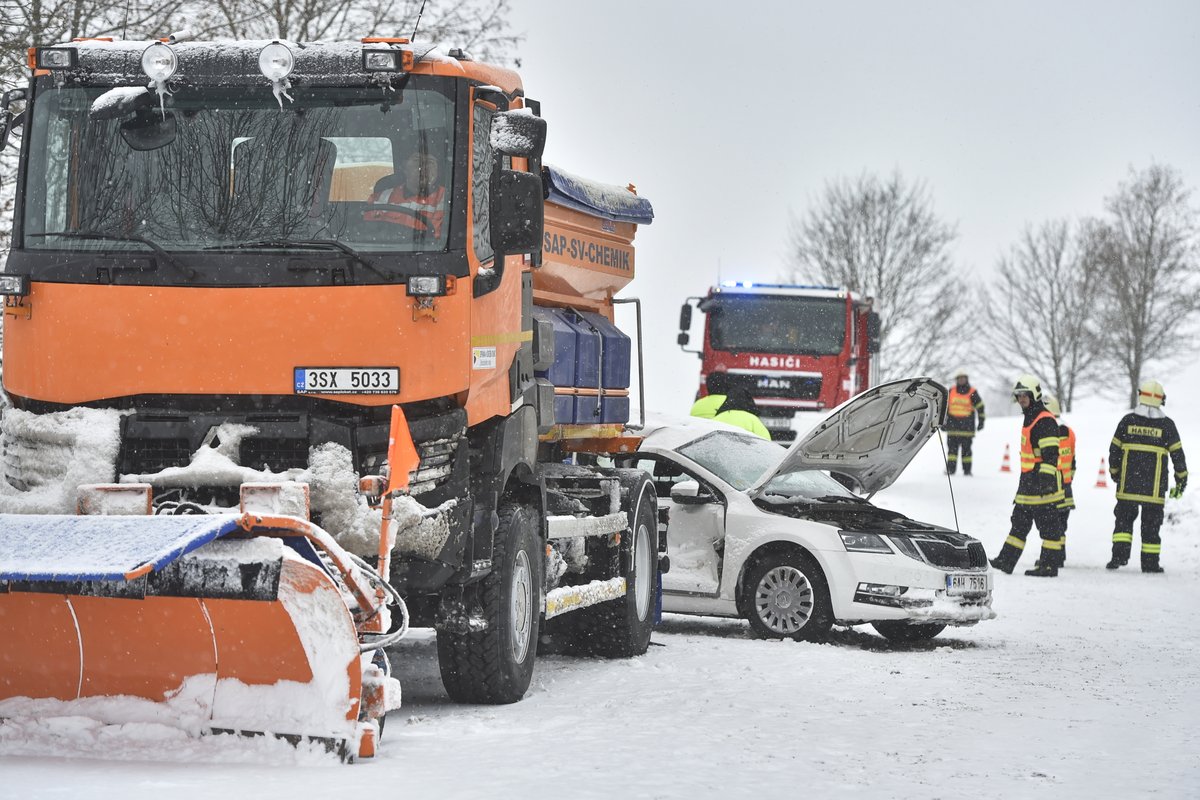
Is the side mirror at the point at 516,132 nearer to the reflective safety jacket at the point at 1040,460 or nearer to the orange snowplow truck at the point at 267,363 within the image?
A: the orange snowplow truck at the point at 267,363

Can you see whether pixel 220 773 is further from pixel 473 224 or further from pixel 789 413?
pixel 789 413

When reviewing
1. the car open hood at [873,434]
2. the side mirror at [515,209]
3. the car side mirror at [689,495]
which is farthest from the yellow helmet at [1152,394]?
the side mirror at [515,209]

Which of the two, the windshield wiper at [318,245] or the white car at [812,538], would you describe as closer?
the windshield wiper at [318,245]

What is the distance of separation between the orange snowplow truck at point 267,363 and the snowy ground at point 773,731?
0.34 meters

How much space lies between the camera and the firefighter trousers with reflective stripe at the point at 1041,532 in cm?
1628

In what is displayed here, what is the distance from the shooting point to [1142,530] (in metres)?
17.1

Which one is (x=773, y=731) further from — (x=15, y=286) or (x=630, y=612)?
(x=15, y=286)

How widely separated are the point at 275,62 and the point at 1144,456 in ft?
40.9

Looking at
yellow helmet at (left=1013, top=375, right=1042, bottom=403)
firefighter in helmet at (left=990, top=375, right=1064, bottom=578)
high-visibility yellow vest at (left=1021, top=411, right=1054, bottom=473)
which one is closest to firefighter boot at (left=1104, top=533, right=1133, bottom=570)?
firefighter in helmet at (left=990, top=375, right=1064, bottom=578)

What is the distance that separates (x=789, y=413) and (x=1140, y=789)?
19223 mm

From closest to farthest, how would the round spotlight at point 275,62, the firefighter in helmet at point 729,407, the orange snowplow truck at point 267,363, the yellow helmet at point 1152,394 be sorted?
the orange snowplow truck at point 267,363 < the round spotlight at point 275,62 < the firefighter in helmet at point 729,407 < the yellow helmet at point 1152,394

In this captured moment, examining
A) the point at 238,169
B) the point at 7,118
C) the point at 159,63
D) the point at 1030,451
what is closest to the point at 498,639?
the point at 238,169

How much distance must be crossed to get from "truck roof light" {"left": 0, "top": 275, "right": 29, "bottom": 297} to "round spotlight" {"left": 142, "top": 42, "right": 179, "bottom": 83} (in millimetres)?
1043

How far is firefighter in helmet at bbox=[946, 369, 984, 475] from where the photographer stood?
2902 cm
